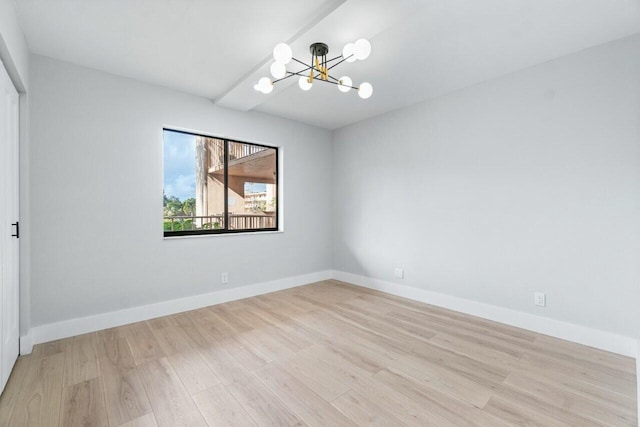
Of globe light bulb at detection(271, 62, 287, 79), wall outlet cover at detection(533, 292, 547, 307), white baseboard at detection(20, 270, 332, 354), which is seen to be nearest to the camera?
globe light bulb at detection(271, 62, 287, 79)

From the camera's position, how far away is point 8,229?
1983 millimetres

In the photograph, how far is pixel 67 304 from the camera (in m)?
2.63

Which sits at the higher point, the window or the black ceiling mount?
the black ceiling mount

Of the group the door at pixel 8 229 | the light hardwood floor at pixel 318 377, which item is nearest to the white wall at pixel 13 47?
the door at pixel 8 229

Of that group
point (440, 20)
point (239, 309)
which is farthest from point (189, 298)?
point (440, 20)

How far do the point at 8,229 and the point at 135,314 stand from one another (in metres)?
1.36

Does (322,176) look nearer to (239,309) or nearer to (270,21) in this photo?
(239,309)

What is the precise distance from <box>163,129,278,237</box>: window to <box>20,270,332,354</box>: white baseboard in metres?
0.77

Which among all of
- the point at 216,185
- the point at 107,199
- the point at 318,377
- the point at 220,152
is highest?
the point at 220,152

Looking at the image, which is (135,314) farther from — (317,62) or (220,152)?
(317,62)

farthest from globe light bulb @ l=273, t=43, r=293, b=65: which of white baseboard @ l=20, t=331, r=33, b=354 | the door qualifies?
white baseboard @ l=20, t=331, r=33, b=354

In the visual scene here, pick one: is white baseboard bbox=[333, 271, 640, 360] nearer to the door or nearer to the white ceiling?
the white ceiling

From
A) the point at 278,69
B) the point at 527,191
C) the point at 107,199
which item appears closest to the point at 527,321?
the point at 527,191

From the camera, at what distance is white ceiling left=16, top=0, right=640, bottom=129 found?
1.93 m
